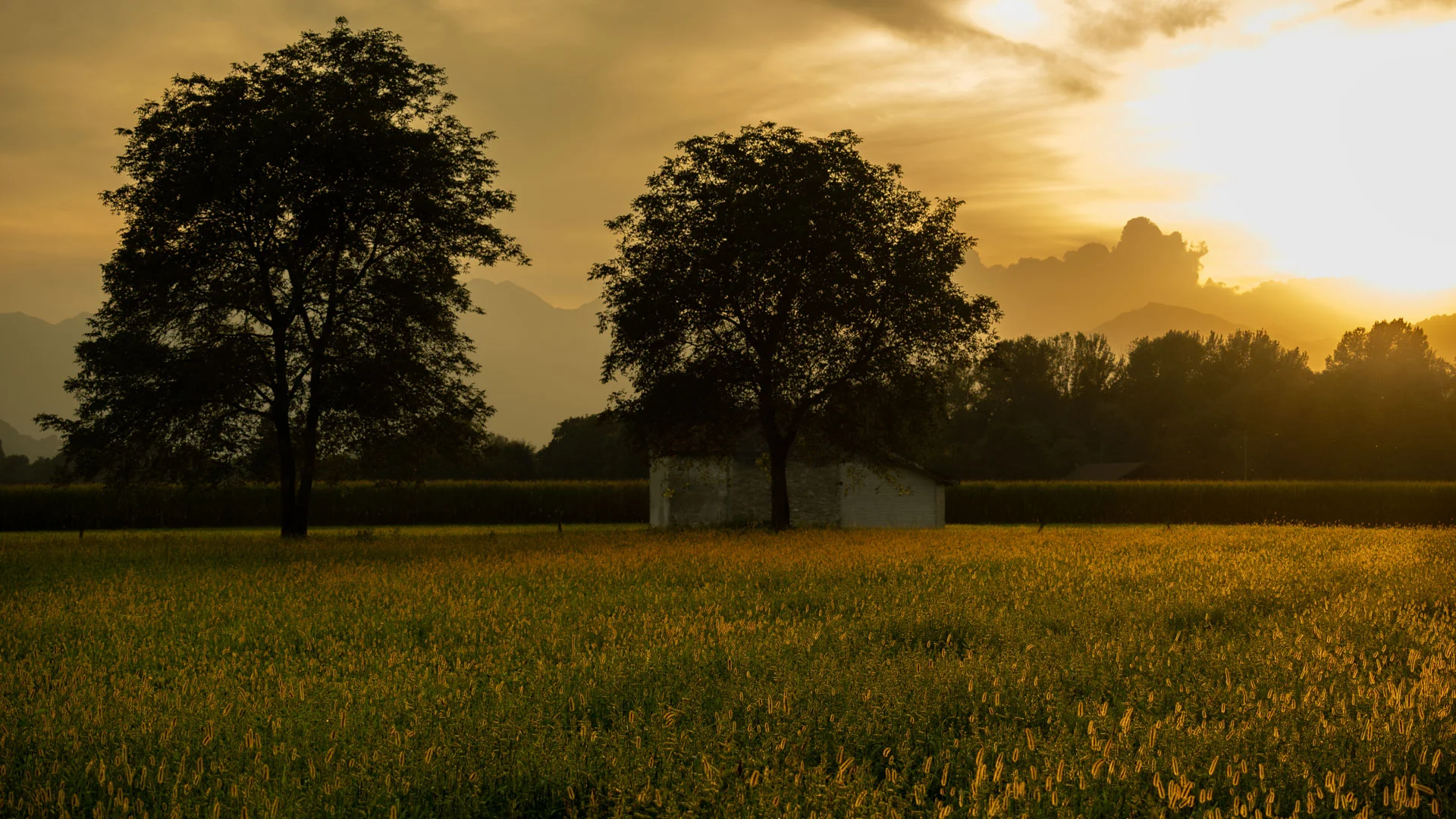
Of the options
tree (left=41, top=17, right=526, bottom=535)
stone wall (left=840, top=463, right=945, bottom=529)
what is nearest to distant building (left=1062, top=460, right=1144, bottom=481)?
stone wall (left=840, top=463, right=945, bottom=529)

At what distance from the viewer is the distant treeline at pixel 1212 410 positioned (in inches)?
3875

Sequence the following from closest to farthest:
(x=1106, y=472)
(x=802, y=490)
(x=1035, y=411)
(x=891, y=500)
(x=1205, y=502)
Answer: (x=802, y=490) < (x=891, y=500) < (x=1205, y=502) < (x=1106, y=472) < (x=1035, y=411)

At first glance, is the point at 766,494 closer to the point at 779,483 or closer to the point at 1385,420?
the point at 779,483

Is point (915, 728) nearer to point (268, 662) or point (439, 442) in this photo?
point (268, 662)

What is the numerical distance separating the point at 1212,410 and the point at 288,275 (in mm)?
97832

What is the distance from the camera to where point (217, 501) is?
63844mm

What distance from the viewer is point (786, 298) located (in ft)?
126

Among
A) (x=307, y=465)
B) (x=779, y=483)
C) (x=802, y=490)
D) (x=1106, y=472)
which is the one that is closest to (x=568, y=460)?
(x=1106, y=472)

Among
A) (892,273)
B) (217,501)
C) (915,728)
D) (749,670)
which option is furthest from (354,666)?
(217,501)

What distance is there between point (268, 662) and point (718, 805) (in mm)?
6081

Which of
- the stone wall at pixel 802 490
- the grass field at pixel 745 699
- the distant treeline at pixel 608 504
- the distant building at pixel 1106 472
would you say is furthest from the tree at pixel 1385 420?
the grass field at pixel 745 699

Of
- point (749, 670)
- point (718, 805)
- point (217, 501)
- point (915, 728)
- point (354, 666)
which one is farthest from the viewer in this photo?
point (217, 501)

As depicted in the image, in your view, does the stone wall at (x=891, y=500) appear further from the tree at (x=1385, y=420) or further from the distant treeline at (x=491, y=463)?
the tree at (x=1385, y=420)

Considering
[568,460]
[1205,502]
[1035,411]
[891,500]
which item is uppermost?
[1035,411]
